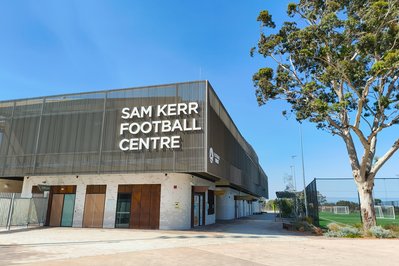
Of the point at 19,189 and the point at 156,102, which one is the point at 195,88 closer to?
the point at 156,102

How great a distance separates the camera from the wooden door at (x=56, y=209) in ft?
73.9

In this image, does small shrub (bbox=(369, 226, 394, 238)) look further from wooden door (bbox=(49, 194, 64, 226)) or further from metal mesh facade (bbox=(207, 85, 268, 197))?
wooden door (bbox=(49, 194, 64, 226))

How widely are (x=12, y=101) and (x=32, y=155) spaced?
562 centimetres

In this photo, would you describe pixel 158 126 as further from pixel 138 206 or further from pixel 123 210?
pixel 123 210

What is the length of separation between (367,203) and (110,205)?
16.9 m

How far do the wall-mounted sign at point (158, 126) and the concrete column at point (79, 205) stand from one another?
523cm

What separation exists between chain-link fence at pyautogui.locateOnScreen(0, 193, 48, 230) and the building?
2.18 feet

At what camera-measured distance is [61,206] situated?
22703 mm

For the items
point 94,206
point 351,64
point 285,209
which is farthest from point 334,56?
point 285,209

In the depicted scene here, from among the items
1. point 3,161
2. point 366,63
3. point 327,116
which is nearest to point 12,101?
point 3,161

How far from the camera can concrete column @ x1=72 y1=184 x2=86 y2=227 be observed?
71.9ft

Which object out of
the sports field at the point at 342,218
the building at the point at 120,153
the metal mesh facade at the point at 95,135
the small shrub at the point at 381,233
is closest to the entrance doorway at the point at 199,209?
the building at the point at 120,153

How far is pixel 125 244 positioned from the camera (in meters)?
12.8

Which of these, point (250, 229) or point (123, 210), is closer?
point (123, 210)
